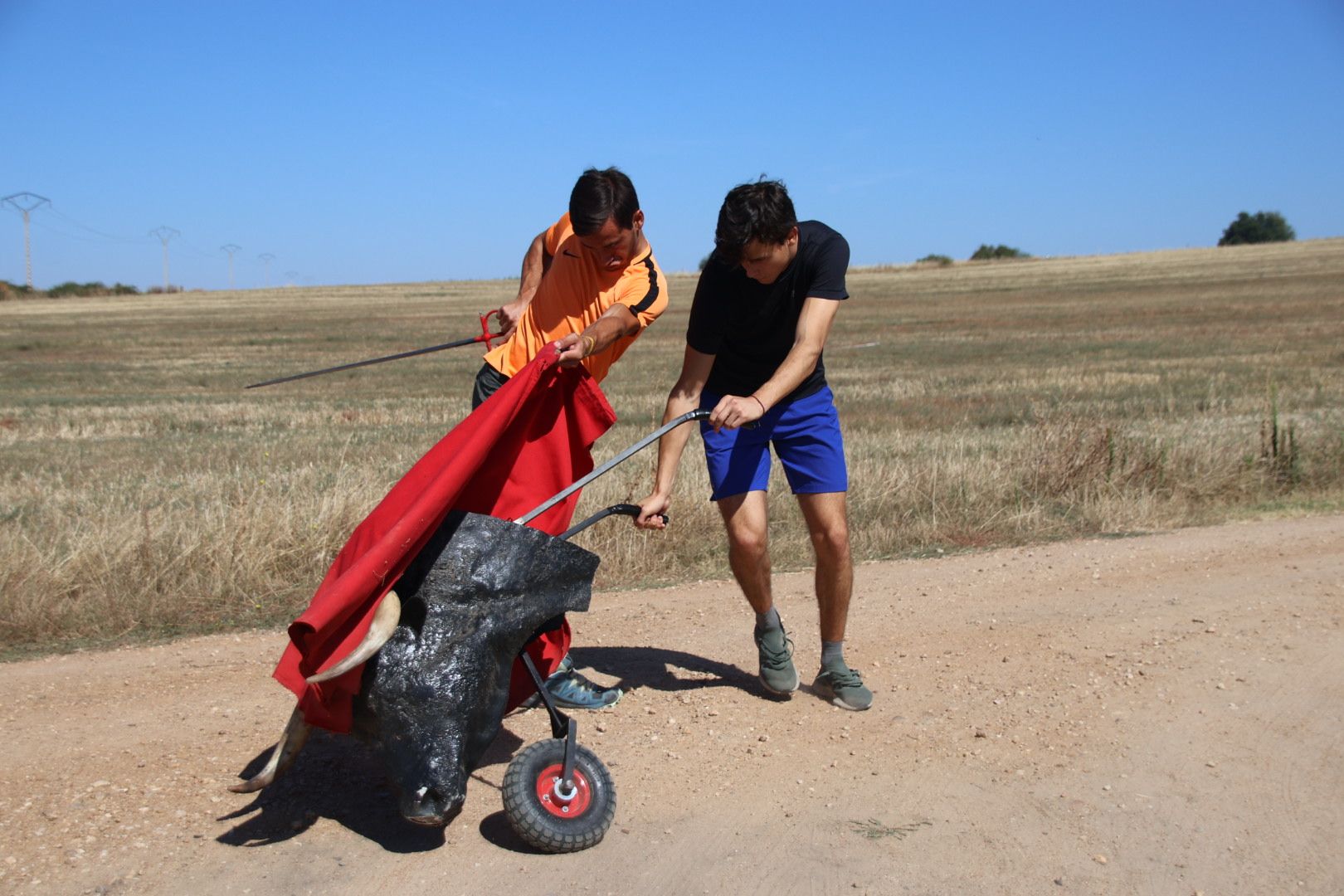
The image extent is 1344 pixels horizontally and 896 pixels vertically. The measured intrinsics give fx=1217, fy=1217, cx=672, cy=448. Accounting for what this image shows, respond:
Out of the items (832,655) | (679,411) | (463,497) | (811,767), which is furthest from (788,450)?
(463,497)

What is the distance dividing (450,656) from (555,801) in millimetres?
542

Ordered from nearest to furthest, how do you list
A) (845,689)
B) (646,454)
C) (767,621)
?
(845,689) → (767,621) → (646,454)

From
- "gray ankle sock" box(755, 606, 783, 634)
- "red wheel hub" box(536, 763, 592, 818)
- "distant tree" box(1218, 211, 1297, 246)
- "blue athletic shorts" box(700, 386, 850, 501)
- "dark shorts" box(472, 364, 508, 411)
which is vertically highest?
"distant tree" box(1218, 211, 1297, 246)

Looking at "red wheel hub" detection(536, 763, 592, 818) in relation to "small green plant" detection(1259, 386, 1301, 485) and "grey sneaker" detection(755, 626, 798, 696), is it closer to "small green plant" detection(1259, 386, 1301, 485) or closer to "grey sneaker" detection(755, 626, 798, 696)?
"grey sneaker" detection(755, 626, 798, 696)

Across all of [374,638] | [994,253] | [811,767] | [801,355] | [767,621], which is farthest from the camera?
[994,253]

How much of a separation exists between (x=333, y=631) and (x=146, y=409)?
13873 millimetres

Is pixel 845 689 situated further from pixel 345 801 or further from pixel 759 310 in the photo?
pixel 345 801

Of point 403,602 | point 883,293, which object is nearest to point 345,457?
point 403,602

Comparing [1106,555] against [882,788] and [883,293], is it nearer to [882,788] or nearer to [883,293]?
[882,788]

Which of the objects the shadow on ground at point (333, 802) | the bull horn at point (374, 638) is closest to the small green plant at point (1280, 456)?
the shadow on ground at point (333, 802)

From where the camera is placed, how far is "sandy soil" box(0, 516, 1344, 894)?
11.1ft

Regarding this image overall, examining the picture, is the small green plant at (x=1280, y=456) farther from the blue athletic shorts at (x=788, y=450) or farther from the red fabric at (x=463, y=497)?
the red fabric at (x=463, y=497)

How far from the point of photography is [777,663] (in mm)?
4699

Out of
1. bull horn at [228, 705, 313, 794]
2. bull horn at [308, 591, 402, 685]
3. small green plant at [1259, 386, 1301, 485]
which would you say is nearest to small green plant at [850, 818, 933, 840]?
bull horn at [308, 591, 402, 685]
